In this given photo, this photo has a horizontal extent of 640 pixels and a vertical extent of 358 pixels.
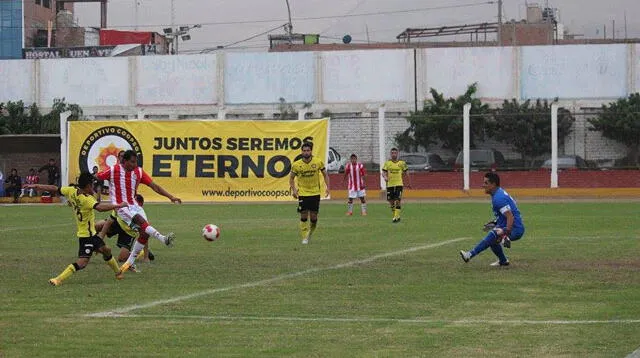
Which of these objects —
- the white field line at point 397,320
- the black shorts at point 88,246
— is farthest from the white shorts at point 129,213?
the white field line at point 397,320

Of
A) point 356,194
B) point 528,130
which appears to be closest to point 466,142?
point 528,130

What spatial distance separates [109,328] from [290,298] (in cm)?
280

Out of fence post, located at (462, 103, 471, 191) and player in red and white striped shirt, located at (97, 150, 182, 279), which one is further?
fence post, located at (462, 103, 471, 191)

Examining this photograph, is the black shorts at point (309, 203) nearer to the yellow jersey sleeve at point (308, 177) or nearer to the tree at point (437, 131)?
the yellow jersey sleeve at point (308, 177)

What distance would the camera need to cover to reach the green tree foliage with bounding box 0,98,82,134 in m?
63.2

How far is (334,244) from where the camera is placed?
848 inches

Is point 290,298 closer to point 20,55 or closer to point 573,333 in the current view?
point 573,333

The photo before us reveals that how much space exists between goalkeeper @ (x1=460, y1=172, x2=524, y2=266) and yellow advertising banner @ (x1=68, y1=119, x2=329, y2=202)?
24583mm

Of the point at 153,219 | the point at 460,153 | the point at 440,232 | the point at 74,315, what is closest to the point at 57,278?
the point at 74,315

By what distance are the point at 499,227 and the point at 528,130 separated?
30.4m

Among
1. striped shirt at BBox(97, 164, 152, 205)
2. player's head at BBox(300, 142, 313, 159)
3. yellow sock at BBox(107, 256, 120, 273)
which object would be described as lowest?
yellow sock at BBox(107, 256, 120, 273)

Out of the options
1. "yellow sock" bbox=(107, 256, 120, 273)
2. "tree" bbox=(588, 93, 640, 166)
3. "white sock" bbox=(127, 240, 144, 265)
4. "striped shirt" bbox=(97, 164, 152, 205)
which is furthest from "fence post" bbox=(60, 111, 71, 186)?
"yellow sock" bbox=(107, 256, 120, 273)

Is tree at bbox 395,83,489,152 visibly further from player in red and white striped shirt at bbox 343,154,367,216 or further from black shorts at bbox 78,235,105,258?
black shorts at bbox 78,235,105,258

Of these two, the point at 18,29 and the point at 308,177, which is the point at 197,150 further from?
the point at 18,29
